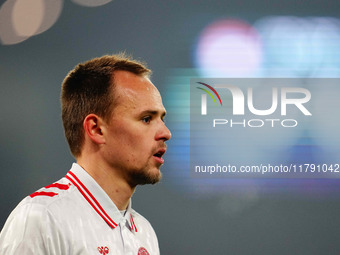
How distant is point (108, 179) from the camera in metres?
1.21

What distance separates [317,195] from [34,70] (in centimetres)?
213

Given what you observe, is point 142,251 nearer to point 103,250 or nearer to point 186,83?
point 103,250

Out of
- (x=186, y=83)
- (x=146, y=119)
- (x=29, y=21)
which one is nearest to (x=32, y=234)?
(x=146, y=119)

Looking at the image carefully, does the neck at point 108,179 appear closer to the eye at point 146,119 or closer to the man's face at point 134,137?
the man's face at point 134,137

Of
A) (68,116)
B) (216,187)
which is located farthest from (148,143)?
(216,187)

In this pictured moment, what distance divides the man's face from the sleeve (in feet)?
0.81

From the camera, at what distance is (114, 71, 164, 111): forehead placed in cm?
122

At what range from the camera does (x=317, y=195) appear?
313 cm

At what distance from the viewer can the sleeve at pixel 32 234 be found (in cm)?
97

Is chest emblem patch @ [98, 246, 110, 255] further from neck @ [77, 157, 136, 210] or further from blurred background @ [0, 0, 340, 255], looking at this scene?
blurred background @ [0, 0, 340, 255]

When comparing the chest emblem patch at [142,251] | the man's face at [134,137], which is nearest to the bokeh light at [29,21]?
the man's face at [134,137]

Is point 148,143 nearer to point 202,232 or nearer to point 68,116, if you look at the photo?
point 68,116

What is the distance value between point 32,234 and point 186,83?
2.33 metres

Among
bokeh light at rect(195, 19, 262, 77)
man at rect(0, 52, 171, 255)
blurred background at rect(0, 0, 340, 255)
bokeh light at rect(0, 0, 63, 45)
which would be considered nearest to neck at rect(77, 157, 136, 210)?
man at rect(0, 52, 171, 255)
